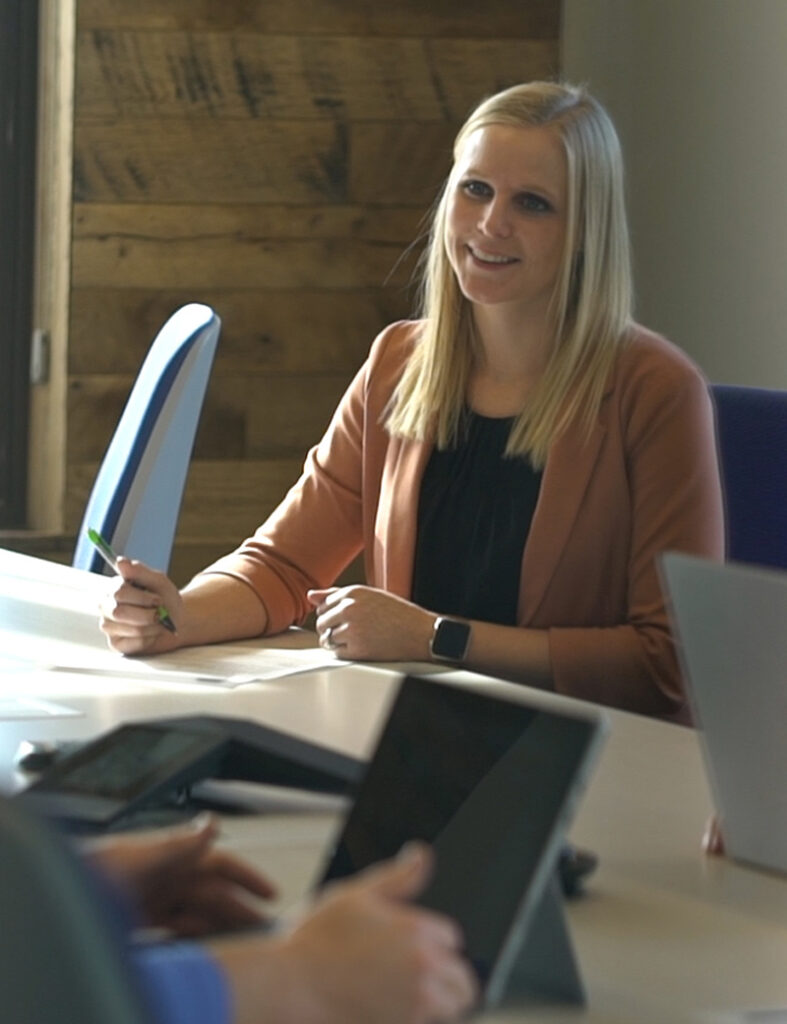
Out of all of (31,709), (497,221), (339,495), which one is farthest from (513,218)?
(31,709)

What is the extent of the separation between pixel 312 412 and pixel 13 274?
651 millimetres

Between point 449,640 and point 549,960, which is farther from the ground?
point 549,960

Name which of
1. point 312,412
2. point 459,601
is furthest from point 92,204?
point 459,601

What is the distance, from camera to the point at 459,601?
7.32 ft

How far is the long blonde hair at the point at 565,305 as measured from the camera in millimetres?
2203

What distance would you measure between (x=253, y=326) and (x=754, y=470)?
1.59 m

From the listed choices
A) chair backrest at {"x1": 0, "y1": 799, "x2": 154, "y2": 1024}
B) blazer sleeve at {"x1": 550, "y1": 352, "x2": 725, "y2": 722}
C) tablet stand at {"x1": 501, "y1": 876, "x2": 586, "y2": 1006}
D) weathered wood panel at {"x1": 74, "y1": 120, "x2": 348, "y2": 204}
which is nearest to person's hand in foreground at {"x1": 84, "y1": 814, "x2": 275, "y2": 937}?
tablet stand at {"x1": 501, "y1": 876, "x2": 586, "y2": 1006}

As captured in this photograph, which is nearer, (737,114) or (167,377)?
(167,377)

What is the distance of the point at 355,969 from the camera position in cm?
77

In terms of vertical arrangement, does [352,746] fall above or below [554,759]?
below

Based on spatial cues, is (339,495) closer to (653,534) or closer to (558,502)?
(558,502)

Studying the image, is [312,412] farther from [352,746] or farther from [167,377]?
[352,746]

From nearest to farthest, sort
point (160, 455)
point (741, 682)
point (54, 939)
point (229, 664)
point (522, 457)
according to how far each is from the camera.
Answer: point (54, 939)
point (741, 682)
point (229, 664)
point (522, 457)
point (160, 455)

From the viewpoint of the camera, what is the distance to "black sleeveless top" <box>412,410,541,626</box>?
7.18 ft
